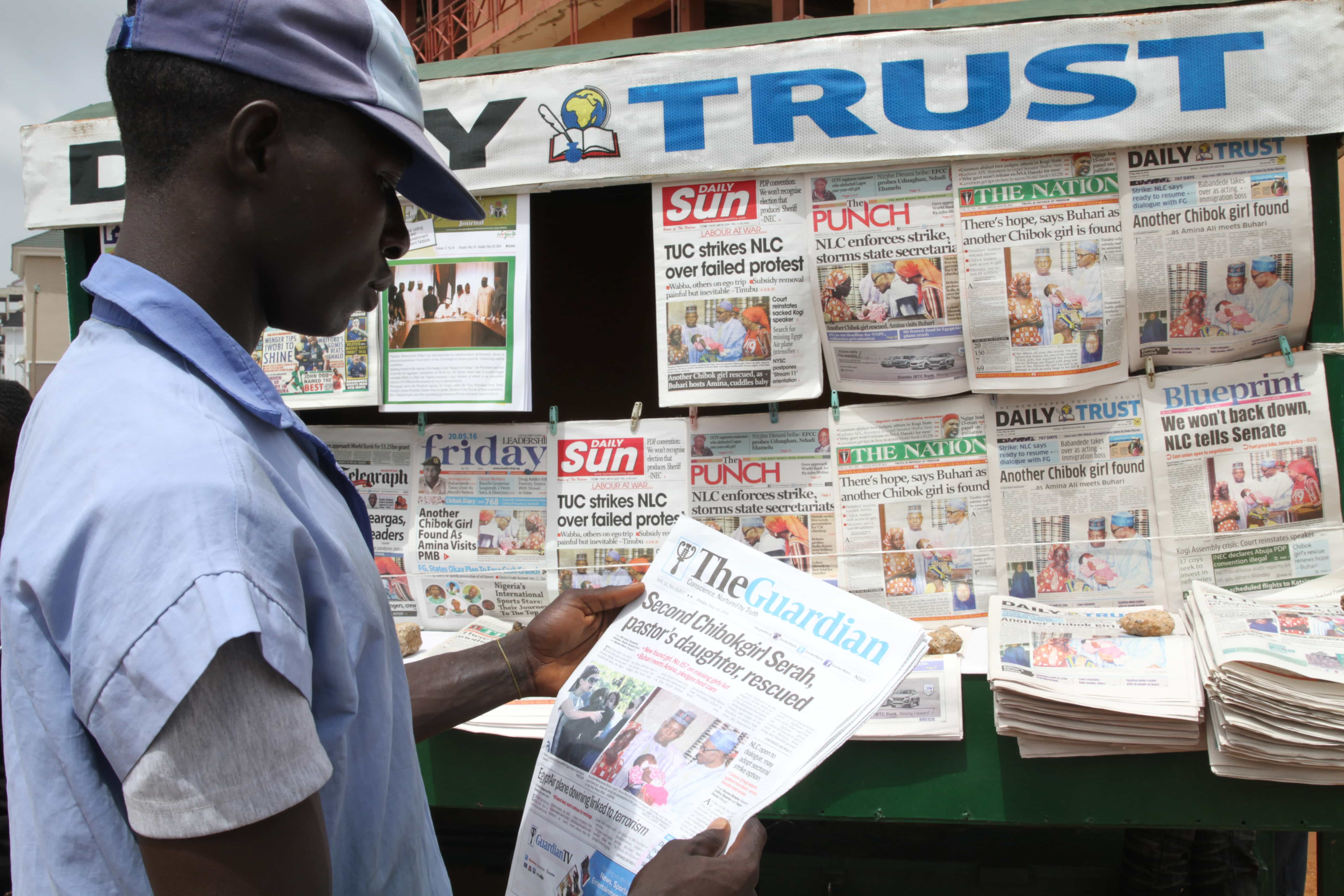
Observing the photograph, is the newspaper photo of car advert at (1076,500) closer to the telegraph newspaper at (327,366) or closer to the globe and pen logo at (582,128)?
the globe and pen logo at (582,128)

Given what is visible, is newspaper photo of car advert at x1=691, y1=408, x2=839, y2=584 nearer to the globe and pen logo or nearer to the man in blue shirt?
the globe and pen logo

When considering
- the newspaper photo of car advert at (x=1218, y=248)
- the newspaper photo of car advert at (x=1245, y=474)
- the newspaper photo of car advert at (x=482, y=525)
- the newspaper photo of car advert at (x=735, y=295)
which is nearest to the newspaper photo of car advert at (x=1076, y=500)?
the newspaper photo of car advert at (x=1245, y=474)

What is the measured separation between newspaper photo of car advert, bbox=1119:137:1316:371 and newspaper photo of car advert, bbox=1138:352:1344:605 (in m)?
0.07

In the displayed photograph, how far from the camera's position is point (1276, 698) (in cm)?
159

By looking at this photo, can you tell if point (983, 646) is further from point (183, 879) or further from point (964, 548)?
point (183, 879)

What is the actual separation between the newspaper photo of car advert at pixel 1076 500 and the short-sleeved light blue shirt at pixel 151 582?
1.64m

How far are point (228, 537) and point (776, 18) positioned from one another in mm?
7341

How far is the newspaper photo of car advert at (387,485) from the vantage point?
2.37 meters

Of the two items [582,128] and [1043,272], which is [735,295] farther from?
[1043,272]

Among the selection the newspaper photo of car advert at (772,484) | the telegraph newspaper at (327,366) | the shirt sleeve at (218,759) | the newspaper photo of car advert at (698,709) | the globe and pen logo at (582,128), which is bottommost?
the newspaper photo of car advert at (698,709)

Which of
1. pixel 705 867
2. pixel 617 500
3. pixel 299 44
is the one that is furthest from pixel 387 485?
pixel 299 44

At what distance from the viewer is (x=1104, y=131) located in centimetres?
192

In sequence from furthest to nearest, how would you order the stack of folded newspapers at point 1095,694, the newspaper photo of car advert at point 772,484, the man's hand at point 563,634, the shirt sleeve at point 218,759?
the newspaper photo of car advert at point 772,484 < the stack of folded newspapers at point 1095,694 < the man's hand at point 563,634 < the shirt sleeve at point 218,759

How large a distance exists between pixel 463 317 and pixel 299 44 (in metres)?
1.56
